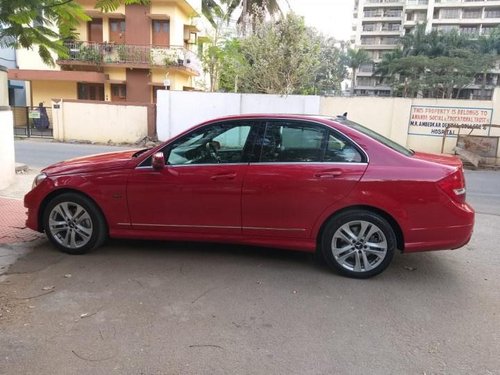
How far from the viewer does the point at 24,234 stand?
583 cm

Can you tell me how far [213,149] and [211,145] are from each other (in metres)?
0.05

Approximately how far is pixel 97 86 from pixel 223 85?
920 centimetres

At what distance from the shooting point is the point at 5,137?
27.0 feet

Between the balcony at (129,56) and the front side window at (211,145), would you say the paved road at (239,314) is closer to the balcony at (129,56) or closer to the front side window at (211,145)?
the front side window at (211,145)

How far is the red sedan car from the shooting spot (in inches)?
175

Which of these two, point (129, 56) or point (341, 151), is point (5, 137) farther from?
point (129, 56)

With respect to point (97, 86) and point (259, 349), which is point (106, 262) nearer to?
point (259, 349)

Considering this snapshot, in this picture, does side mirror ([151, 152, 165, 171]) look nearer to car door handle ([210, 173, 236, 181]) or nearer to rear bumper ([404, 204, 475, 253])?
car door handle ([210, 173, 236, 181])

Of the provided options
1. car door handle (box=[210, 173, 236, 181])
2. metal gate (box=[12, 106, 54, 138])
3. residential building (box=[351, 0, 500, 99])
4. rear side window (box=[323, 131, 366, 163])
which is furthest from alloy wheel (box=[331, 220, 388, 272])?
residential building (box=[351, 0, 500, 99])

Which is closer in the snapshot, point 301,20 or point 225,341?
point 225,341

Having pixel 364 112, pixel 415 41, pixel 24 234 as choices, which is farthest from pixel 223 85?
pixel 415 41

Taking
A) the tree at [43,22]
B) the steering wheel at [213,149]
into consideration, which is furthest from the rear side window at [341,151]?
the tree at [43,22]

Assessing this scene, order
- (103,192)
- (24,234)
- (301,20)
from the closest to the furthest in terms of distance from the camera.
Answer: (103,192)
(24,234)
(301,20)

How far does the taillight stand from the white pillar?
7.18m
